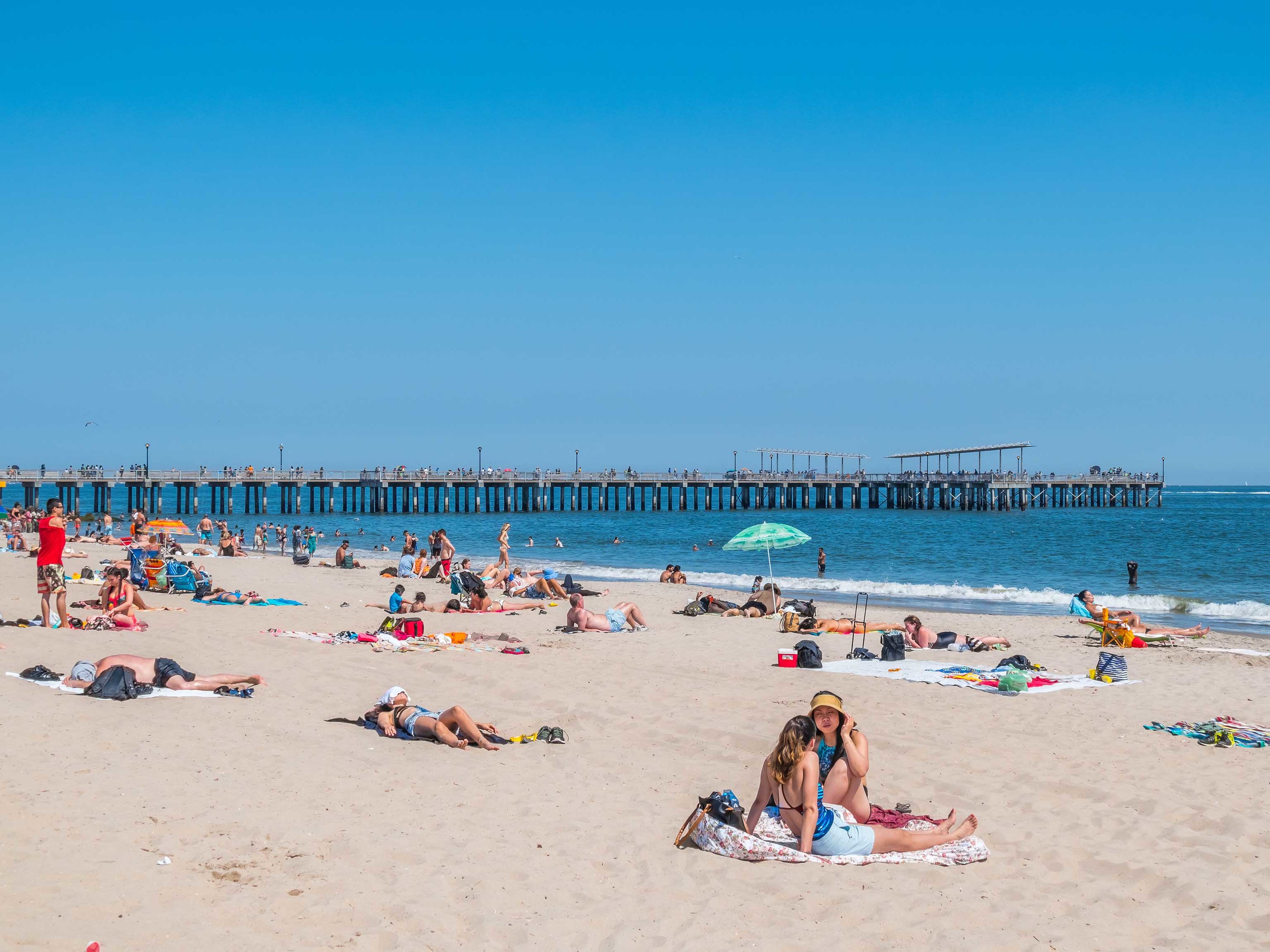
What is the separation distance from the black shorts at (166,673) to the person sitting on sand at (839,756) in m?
5.47

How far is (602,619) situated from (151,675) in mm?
6417

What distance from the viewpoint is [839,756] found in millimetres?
5395

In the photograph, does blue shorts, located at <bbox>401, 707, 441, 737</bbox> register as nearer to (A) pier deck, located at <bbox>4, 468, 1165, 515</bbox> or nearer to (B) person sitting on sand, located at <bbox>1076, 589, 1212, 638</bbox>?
(B) person sitting on sand, located at <bbox>1076, 589, 1212, 638</bbox>

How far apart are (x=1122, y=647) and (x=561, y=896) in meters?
11.0

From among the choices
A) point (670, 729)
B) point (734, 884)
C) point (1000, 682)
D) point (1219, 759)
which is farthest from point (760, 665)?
point (734, 884)

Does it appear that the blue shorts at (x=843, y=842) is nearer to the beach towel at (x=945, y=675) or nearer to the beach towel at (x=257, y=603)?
the beach towel at (x=945, y=675)

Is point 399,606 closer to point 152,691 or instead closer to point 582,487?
point 152,691

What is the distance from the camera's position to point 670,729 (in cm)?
785

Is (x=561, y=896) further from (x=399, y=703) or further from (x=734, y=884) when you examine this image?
(x=399, y=703)

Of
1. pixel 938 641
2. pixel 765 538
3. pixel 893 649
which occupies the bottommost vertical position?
pixel 938 641

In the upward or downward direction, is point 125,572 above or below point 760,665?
above

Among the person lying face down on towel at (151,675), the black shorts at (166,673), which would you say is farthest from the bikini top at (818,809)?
the black shorts at (166,673)

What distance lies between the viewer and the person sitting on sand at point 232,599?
14656 mm

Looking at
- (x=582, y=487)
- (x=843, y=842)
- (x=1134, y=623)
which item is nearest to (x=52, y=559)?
(x=843, y=842)
